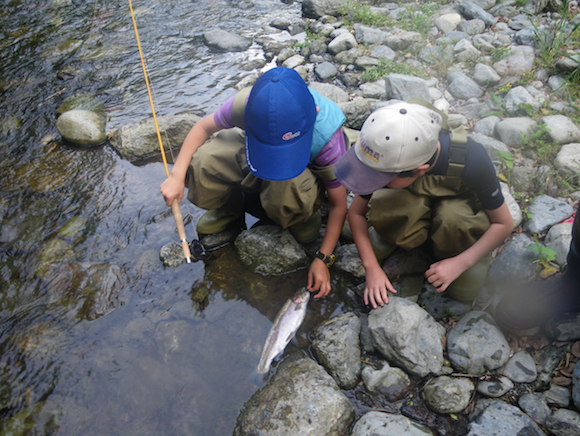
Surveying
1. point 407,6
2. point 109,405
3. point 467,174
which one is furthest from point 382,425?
point 407,6

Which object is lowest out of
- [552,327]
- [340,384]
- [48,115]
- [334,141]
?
[340,384]

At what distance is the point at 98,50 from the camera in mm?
7402

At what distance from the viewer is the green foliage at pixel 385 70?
18.0 feet

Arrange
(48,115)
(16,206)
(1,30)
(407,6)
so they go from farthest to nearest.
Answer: (1,30)
(407,6)
(48,115)
(16,206)

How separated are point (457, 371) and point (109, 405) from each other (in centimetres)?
247

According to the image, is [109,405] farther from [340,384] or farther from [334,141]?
[334,141]

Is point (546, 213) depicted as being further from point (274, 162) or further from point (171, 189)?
point (171, 189)

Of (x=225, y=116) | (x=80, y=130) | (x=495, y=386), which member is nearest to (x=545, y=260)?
(x=495, y=386)

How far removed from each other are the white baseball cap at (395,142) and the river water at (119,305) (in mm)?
1385

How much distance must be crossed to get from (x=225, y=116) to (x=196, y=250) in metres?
1.32

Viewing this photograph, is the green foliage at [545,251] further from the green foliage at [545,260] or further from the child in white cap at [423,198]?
the child in white cap at [423,198]

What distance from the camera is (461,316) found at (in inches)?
112

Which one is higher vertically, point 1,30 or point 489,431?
point 1,30

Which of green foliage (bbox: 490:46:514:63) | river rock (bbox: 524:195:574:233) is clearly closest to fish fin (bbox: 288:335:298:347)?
river rock (bbox: 524:195:574:233)
